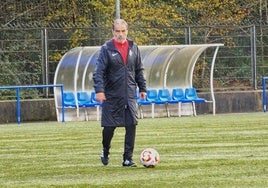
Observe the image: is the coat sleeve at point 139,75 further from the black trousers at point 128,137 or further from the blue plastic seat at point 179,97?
the blue plastic seat at point 179,97

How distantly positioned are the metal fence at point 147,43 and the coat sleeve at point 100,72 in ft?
61.8

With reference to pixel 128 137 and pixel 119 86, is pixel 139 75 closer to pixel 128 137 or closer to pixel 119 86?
pixel 119 86

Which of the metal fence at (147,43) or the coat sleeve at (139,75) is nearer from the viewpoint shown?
the coat sleeve at (139,75)

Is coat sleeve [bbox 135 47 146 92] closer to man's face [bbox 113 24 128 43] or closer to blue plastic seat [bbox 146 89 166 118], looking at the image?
man's face [bbox 113 24 128 43]

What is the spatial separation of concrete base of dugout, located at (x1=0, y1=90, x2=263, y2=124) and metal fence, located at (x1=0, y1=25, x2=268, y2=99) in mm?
476

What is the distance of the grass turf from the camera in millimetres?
12375

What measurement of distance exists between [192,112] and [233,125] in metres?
9.54

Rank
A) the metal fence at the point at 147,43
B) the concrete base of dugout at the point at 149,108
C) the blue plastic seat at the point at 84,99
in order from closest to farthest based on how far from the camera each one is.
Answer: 1. the blue plastic seat at the point at 84,99
2. the concrete base of dugout at the point at 149,108
3. the metal fence at the point at 147,43

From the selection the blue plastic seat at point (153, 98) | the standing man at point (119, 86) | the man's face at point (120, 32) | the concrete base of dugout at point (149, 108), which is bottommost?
the concrete base of dugout at point (149, 108)

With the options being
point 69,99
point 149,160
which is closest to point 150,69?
point 69,99

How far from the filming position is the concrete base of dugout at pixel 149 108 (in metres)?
33.1

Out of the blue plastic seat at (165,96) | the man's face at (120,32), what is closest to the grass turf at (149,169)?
the man's face at (120,32)

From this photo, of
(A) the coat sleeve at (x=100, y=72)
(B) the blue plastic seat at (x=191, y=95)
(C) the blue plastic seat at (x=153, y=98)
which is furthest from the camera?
(B) the blue plastic seat at (x=191, y=95)

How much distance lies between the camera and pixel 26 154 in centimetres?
1748
